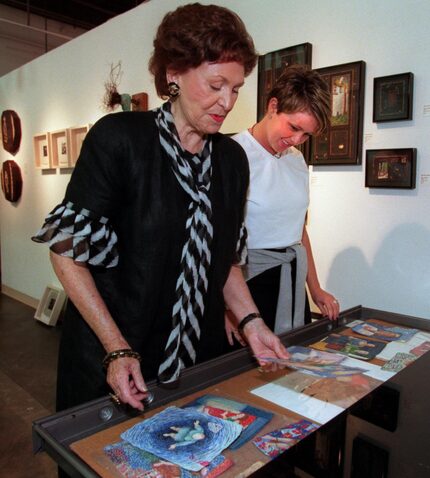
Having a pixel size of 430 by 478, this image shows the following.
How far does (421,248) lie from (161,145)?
52.1 inches

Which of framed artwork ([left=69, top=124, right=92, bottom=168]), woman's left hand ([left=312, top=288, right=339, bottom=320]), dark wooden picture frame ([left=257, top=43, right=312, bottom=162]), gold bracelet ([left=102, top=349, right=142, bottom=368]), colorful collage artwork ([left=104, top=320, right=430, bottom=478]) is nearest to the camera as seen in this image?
colorful collage artwork ([left=104, top=320, right=430, bottom=478])

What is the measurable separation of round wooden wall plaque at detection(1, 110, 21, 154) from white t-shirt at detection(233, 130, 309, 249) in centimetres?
428

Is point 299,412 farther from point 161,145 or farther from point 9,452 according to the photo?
point 9,452

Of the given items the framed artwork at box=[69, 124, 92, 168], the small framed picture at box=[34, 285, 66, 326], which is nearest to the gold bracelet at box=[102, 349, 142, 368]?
the framed artwork at box=[69, 124, 92, 168]

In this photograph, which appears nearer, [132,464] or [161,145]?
[132,464]

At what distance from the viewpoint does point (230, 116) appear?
8.71 feet

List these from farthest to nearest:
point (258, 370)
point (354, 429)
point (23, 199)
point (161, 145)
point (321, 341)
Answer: point (23, 199), point (321, 341), point (258, 370), point (161, 145), point (354, 429)

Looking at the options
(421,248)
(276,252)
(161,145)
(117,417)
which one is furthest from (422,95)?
(117,417)

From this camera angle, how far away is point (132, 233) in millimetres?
953

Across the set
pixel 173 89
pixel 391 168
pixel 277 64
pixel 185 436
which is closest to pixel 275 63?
pixel 277 64

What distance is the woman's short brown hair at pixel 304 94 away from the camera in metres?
1.41

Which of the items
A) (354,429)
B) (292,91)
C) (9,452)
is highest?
(292,91)

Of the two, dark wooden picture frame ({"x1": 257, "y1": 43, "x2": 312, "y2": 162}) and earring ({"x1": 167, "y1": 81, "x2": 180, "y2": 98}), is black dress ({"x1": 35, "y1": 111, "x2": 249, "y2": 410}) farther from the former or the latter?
dark wooden picture frame ({"x1": 257, "y1": 43, "x2": 312, "y2": 162})

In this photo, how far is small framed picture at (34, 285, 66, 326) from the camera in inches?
171
